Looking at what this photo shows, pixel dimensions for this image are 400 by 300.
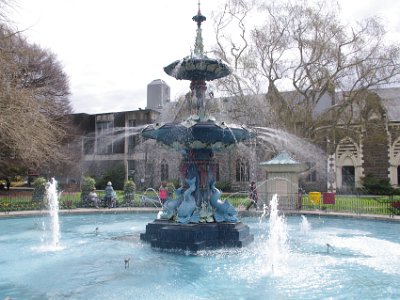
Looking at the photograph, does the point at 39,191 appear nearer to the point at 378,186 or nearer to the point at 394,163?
the point at 378,186

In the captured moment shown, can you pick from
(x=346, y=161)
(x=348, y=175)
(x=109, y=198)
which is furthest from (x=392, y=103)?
(x=109, y=198)

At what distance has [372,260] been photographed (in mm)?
9125

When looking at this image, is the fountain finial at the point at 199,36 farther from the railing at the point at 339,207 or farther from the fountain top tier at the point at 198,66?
the railing at the point at 339,207

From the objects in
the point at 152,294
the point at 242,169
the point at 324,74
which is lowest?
the point at 152,294

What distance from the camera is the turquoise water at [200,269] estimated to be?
6.71 m

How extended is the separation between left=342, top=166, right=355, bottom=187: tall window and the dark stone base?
31409 millimetres

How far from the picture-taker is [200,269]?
8398 millimetres

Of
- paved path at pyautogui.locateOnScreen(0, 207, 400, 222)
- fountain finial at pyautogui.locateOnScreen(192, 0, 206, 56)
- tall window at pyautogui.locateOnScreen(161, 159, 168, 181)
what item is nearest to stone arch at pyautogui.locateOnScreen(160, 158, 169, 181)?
tall window at pyautogui.locateOnScreen(161, 159, 168, 181)

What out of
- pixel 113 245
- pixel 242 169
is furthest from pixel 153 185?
pixel 113 245

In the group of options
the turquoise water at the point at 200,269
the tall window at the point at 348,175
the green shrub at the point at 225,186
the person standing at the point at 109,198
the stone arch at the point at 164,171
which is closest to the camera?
the turquoise water at the point at 200,269

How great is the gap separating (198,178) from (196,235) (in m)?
1.86

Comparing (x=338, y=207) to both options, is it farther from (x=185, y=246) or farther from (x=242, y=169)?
(x=242, y=169)

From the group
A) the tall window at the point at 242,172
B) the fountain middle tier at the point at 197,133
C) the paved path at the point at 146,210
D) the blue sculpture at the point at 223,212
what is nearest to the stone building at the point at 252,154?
the tall window at the point at 242,172

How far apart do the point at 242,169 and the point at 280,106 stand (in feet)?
41.1
